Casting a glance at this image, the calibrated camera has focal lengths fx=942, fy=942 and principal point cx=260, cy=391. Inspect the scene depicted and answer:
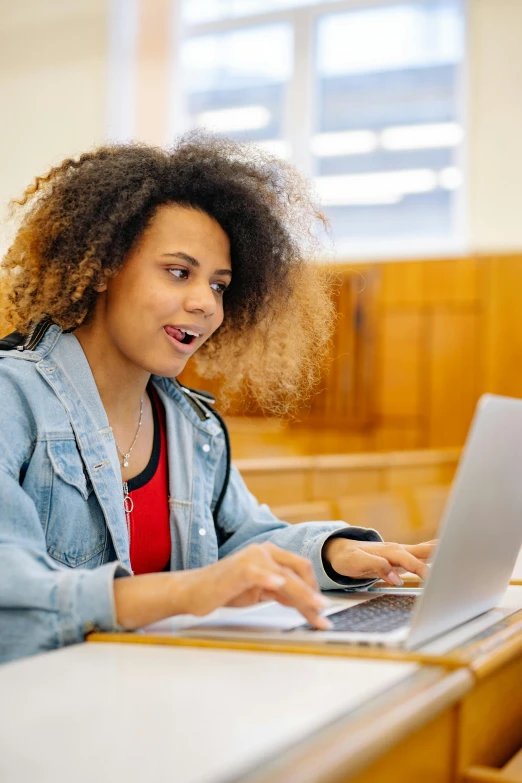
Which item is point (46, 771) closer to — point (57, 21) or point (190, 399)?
point (190, 399)

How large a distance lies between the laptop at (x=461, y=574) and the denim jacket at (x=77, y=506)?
11 cm

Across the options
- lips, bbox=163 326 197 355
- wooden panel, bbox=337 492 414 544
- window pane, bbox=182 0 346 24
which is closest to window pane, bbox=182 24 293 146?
window pane, bbox=182 0 346 24

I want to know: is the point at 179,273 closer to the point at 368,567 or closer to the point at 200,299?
the point at 200,299

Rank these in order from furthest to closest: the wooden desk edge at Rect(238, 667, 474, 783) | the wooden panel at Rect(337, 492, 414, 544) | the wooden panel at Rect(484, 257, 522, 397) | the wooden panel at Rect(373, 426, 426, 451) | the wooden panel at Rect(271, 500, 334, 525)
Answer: the wooden panel at Rect(373, 426, 426, 451), the wooden panel at Rect(484, 257, 522, 397), the wooden panel at Rect(337, 492, 414, 544), the wooden panel at Rect(271, 500, 334, 525), the wooden desk edge at Rect(238, 667, 474, 783)

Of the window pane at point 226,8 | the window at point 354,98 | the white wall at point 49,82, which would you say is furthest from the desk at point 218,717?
the window pane at point 226,8

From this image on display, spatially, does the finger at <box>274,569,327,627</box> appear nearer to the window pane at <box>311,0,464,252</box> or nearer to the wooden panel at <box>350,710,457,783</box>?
the wooden panel at <box>350,710,457,783</box>

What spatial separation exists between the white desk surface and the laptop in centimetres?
8

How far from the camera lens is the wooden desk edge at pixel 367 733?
579mm

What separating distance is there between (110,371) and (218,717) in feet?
2.80

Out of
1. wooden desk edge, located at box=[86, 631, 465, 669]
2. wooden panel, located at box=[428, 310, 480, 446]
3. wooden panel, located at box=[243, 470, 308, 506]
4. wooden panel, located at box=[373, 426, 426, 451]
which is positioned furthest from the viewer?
wooden panel, located at box=[373, 426, 426, 451]

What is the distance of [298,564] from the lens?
98 cm

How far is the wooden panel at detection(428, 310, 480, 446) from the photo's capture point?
6141 millimetres

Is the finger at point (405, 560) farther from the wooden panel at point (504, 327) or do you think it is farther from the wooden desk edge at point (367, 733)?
the wooden panel at point (504, 327)

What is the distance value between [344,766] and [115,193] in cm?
109
